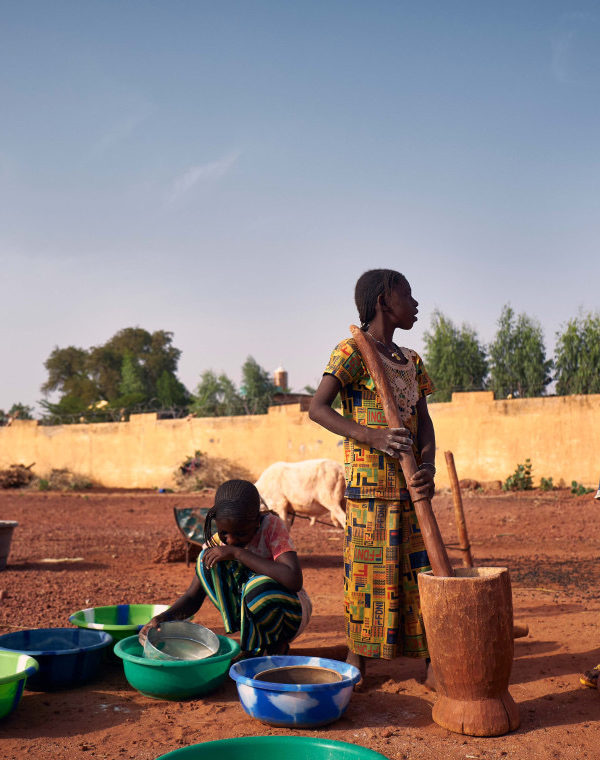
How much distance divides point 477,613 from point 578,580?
4.32m

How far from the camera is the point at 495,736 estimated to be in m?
2.64

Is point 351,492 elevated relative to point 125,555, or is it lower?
elevated

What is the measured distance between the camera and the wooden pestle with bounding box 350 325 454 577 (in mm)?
2834

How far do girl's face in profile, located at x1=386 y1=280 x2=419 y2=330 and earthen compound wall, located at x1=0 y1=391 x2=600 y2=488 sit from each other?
11904 mm

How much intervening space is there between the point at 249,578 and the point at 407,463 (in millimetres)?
1005

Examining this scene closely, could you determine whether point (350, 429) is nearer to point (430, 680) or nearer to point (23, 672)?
point (430, 680)

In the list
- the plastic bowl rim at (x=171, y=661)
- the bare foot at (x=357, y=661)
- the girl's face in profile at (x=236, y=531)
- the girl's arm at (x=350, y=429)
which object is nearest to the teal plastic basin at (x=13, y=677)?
the plastic bowl rim at (x=171, y=661)

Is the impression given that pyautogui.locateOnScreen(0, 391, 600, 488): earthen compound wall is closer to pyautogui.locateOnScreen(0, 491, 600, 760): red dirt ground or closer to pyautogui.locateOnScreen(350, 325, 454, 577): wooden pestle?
pyautogui.locateOnScreen(0, 491, 600, 760): red dirt ground

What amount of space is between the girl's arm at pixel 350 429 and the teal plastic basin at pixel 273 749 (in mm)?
1197

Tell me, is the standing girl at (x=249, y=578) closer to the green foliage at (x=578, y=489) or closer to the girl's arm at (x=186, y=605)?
the girl's arm at (x=186, y=605)

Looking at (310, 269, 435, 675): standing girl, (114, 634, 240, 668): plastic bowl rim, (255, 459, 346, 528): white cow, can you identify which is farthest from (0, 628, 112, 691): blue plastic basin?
(255, 459, 346, 528): white cow

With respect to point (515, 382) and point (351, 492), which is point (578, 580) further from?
point (515, 382)

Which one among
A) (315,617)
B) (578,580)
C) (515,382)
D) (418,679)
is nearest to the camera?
(418,679)

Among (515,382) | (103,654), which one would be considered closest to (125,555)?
(103,654)
